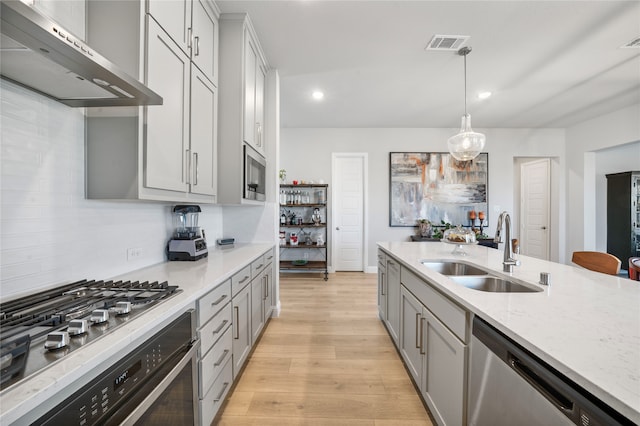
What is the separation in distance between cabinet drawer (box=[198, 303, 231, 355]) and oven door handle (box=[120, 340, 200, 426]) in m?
0.07

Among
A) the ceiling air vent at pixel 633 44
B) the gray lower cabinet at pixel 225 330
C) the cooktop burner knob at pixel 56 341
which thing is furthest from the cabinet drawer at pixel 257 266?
the ceiling air vent at pixel 633 44

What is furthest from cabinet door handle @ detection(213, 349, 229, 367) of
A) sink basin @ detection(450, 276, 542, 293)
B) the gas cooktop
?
sink basin @ detection(450, 276, 542, 293)

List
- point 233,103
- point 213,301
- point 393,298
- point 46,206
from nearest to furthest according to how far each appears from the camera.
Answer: point 46,206
point 213,301
point 233,103
point 393,298

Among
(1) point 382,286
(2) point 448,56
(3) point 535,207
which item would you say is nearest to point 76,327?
(1) point 382,286

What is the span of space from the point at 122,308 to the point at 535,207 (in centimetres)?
727

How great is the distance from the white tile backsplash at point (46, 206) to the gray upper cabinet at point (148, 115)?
0.30ft

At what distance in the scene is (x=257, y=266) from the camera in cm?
231

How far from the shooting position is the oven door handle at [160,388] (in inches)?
31.6

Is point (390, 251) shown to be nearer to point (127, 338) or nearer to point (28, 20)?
point (127, 338)

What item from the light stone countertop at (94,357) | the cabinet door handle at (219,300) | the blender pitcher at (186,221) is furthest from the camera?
the blender pitcher at (186,221)

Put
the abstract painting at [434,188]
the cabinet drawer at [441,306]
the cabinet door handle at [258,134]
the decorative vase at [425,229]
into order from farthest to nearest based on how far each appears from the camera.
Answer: the abstract painting at [434,188], the decorative vase at [425,229], the cabinet door handle at [258,134], the cabinet drawer at [441,306]

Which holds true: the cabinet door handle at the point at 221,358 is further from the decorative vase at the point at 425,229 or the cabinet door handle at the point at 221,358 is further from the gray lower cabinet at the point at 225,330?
the decorative vase at the point at 425,229

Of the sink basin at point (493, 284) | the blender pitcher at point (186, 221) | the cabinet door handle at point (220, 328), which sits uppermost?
the blender pitcher at point (186, 221)

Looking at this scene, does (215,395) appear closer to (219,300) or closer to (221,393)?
(221,393)
